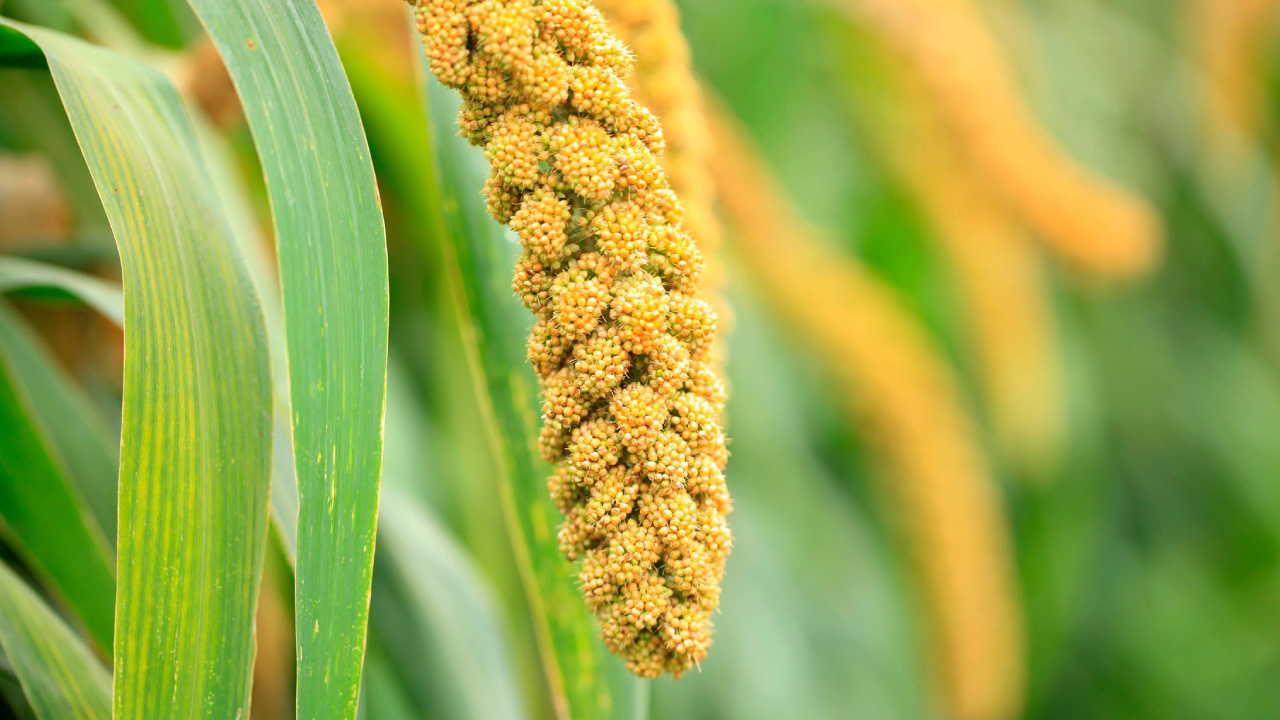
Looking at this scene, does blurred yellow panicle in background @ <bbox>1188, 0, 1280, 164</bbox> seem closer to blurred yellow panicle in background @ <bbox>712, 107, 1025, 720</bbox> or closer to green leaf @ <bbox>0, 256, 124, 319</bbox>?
blurred yellow panicle in background @ <bbox>712, 107, 1025, 720</bbox>

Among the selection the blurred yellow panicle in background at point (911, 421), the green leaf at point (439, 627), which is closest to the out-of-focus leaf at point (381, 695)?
the green leaf at point (439, 627)

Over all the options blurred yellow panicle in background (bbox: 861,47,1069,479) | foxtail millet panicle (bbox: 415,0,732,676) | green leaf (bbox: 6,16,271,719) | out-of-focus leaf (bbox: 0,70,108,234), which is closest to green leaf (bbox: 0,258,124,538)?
out-of-focus leaf (bbox: 0,70,108,234)

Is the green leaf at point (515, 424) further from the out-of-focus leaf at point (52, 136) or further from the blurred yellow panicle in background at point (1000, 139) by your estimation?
the blurred yellow panicle in background at point (1000, 139)

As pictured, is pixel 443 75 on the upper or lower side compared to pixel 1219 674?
upper

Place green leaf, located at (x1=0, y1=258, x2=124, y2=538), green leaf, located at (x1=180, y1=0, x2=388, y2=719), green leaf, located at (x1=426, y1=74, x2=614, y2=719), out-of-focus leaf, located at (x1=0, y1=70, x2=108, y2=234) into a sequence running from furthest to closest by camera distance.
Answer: out-of-focus leaf, located at (x1=0, y1=70, x2=108, y2=234) < green leaf, located at (x1=0, y1=258, x2=124, y2=538) < green leaf, located at (x1=426, y1=74, x2=614, y2=719) < green leaf, located at (x1=180, y1=0, x2=388, y2=719)

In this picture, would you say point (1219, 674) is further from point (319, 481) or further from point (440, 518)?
point (319, 481)

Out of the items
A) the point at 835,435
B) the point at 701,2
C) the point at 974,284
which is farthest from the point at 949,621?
the point at 701,2
